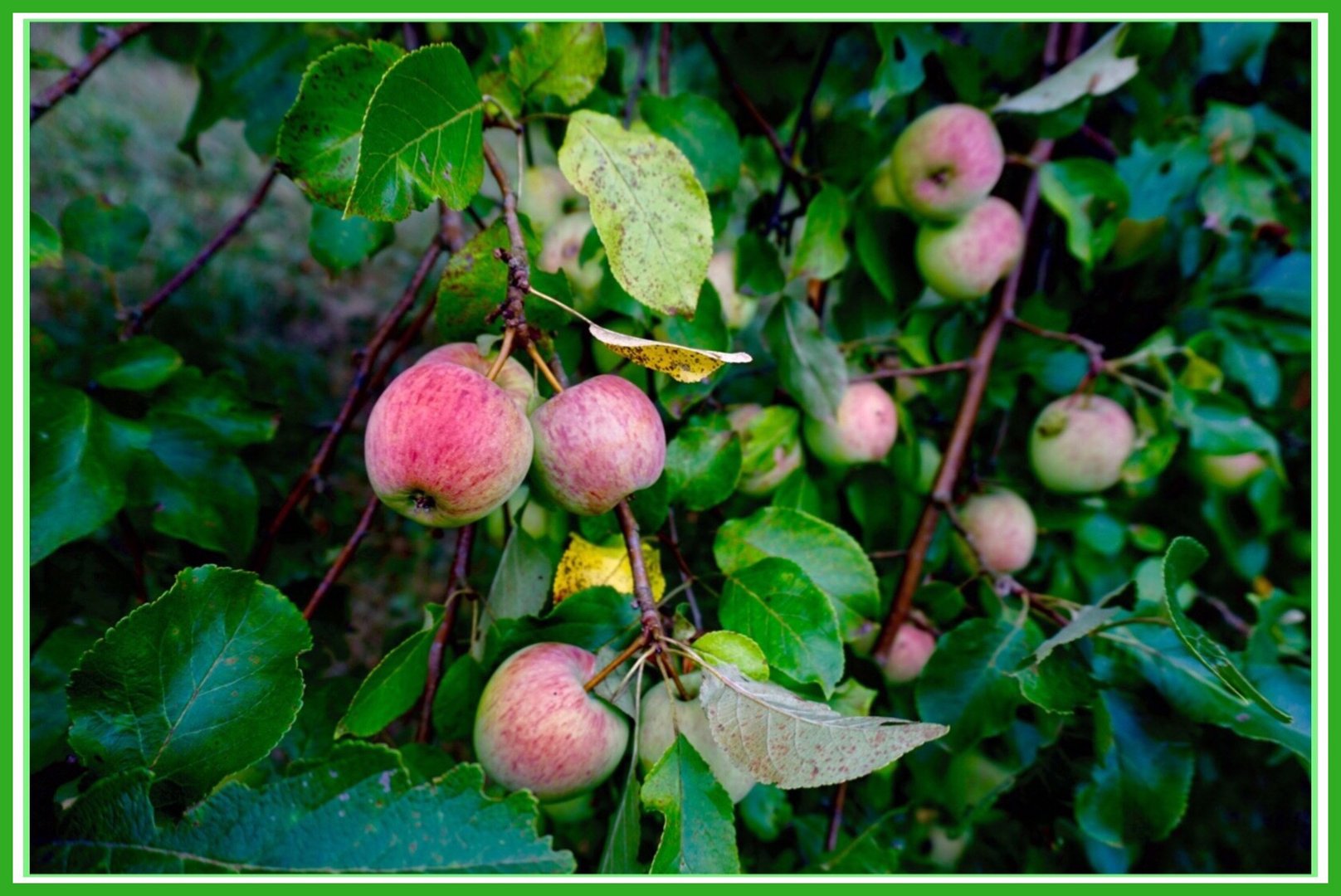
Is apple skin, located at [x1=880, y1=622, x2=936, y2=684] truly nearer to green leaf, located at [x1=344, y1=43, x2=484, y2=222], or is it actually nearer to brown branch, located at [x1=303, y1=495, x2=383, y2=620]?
brown branch, located at [x1=303, y1=495, x2=383, y2=620]

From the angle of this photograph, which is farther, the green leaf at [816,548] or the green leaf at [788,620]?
the green leaf at [816,548]

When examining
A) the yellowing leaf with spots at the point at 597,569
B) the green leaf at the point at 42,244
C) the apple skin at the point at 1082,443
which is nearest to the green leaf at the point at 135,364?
the green leaf at the point at 42,244

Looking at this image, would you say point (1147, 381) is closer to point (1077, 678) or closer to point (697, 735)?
point (1077, 678)

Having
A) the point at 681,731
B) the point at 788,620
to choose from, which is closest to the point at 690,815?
the point at 681,731

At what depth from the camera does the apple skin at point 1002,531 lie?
1.26 meters

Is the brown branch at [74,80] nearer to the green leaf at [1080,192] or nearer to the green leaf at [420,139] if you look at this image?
the green leaf at [420,139]

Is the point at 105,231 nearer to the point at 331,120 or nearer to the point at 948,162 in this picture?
the point at 331,120

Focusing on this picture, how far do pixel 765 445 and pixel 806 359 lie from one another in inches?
4.7

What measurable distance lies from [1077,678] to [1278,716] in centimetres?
18

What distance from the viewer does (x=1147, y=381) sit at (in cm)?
144

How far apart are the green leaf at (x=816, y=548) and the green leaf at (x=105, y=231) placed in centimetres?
100

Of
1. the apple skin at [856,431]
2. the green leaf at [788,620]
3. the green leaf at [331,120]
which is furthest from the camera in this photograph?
the apple skin at [856,431]

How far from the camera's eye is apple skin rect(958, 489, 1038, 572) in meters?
1.26

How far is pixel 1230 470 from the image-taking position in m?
1.51
